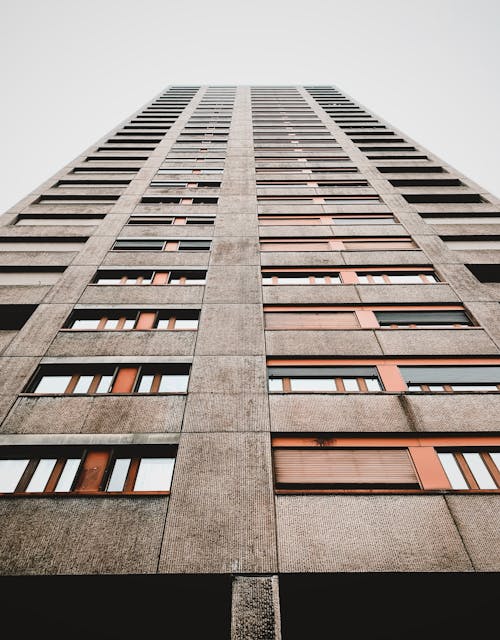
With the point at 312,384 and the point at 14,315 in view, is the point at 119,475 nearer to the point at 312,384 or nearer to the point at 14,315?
Result: the point at 312,384

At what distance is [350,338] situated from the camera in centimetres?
975

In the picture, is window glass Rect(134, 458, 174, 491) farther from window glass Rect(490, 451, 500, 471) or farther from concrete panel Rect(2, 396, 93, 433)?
window glass Rect(490, 451, 500, 471)

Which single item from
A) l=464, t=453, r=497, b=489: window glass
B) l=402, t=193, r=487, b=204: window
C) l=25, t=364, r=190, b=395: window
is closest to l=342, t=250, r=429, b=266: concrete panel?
l=402, t=193, r=487, b=204: window

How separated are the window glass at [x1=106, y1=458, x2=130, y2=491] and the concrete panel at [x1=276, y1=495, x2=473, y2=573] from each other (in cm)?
296

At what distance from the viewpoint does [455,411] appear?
7.85 metres

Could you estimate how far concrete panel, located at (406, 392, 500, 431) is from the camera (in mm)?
7566

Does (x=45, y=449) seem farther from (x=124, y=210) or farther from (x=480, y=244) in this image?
(x=480, y=244)

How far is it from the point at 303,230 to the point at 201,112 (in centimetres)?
2239

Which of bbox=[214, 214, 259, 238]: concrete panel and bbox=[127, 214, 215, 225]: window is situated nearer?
bbox=[214, 214, 259, 238]: concrete panel

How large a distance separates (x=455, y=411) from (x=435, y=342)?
7.42 ft

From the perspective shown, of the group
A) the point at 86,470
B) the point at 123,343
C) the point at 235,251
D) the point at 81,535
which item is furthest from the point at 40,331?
the point at 235,251

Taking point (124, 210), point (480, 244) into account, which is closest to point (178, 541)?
point (124, 210)

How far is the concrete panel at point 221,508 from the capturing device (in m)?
5.60

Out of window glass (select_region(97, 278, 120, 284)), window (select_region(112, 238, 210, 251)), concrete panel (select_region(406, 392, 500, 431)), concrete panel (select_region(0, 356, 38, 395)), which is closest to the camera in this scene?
concrete panel (select_region(406, 392, 500, 431))
